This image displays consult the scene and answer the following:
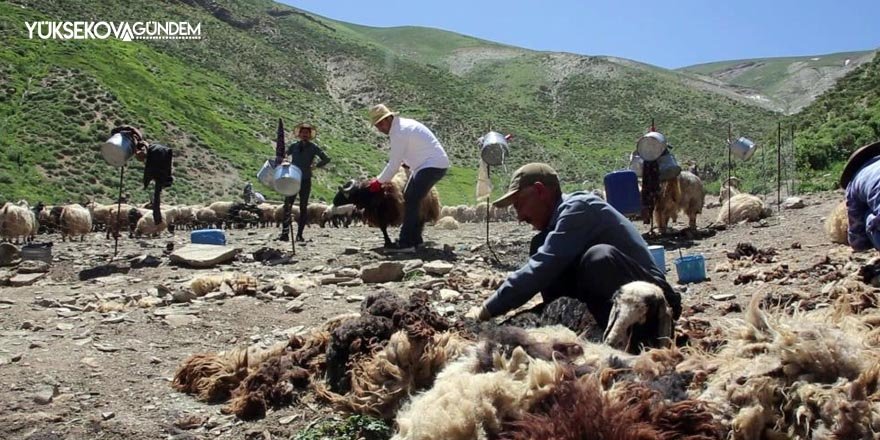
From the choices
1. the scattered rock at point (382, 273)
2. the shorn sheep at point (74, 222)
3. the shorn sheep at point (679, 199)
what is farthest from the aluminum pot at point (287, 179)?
the shorn sheep at point (74, 222)

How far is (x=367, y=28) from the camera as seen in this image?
156m

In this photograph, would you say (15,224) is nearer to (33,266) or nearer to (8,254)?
(8,254)

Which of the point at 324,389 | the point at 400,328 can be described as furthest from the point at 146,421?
the point at 400,328

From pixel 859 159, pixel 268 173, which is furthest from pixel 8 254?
pixel 859 159

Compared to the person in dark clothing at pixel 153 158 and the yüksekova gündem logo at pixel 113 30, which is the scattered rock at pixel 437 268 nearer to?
the person in dark clothing at pixel 153 158

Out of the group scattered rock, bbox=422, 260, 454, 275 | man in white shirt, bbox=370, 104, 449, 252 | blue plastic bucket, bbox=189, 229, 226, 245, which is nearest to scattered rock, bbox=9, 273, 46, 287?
blue plastic bucket, bbox=189, 229, 226, 245

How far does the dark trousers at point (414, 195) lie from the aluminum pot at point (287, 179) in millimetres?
1508

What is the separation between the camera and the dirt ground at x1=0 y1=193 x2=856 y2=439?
161 inches

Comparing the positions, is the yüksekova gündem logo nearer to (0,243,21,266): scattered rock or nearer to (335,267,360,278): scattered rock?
(0,243,21,266): scattered rock

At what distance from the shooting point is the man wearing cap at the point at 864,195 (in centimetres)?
436

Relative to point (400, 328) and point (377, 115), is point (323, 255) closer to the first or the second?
point (377, 115)

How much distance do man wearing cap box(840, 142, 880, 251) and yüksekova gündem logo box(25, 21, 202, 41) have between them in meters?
50.5

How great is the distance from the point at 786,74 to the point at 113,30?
115 m

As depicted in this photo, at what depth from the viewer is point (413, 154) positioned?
30.4 ft
